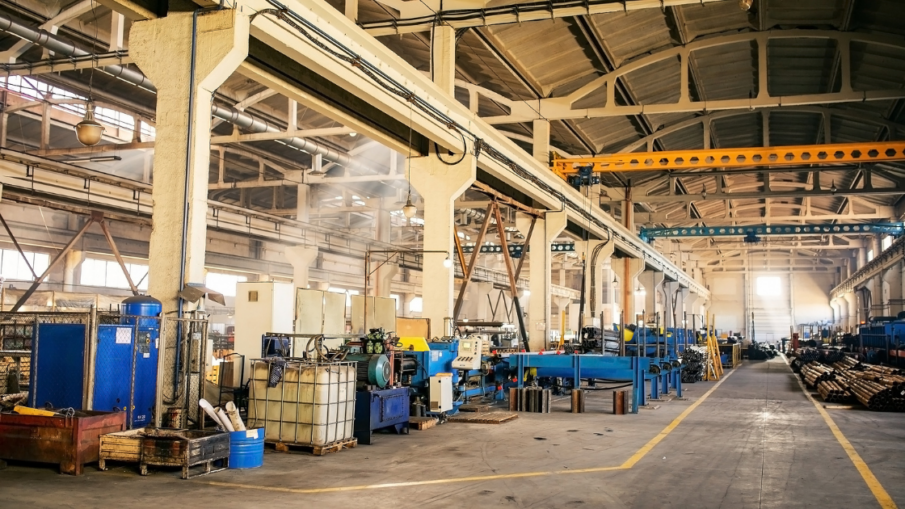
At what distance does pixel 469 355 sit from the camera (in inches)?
563

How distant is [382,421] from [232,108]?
1226 centimetres

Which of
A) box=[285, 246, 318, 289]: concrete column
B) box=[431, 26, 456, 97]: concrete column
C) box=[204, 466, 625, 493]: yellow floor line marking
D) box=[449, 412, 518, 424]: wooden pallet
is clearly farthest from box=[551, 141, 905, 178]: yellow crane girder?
box=[204, 466, 625, 493]: yellow floor line marking

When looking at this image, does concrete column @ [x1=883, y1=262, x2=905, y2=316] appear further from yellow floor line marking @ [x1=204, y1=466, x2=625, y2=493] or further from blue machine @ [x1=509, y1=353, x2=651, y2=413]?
yellow floor line marking @ [x1=204, y1=466, x2=625, y2=493]

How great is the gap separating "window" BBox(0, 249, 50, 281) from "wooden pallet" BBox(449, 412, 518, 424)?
16675 millimetres

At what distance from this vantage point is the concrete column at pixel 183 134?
899cm

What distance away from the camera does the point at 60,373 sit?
8836mm

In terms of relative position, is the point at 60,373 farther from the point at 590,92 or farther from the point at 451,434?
the point at 590,92

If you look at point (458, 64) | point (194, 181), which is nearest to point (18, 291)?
point (458, 64)

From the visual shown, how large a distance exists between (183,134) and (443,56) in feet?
26.0

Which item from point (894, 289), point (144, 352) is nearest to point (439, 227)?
point (144, 352)

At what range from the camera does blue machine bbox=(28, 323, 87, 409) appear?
877 centimetres

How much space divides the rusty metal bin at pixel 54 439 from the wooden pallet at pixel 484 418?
6.68 m

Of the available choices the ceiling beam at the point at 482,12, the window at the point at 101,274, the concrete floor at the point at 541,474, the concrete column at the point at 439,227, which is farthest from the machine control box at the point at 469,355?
the window at the point at 101,274

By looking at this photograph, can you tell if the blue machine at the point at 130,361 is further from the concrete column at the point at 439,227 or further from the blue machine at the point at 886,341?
the blue machine at the point at 886,341
